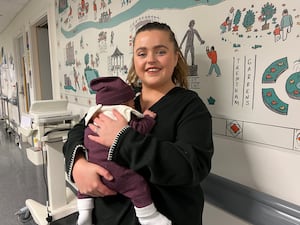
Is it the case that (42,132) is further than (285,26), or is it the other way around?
(42,132)

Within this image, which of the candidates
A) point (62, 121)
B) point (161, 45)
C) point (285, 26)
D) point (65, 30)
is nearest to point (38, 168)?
point (62, 121)

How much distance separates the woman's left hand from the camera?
0.70 metres

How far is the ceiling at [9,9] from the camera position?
143 inches

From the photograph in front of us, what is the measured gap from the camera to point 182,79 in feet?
3.08

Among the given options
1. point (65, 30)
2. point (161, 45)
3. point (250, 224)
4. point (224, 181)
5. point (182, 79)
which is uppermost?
point (65, 30)

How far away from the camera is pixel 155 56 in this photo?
803mm

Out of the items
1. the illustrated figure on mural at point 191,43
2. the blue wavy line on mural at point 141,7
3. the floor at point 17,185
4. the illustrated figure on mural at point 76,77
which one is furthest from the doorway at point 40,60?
the illustrated figure on mural at point 191,43

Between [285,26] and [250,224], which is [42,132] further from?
[285,26]

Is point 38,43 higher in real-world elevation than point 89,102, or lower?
higher

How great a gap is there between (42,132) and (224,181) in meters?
1.39

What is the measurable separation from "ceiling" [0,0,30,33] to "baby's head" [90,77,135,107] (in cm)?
356

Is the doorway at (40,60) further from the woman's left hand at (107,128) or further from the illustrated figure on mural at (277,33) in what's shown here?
the illustrated figure on mural at (277,33)

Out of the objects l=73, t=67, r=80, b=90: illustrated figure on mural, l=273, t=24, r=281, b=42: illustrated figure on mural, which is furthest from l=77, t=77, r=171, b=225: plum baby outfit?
l=73, t=67, r=80, b=90: illustrated figure on mural

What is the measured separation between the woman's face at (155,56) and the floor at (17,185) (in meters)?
1.70
